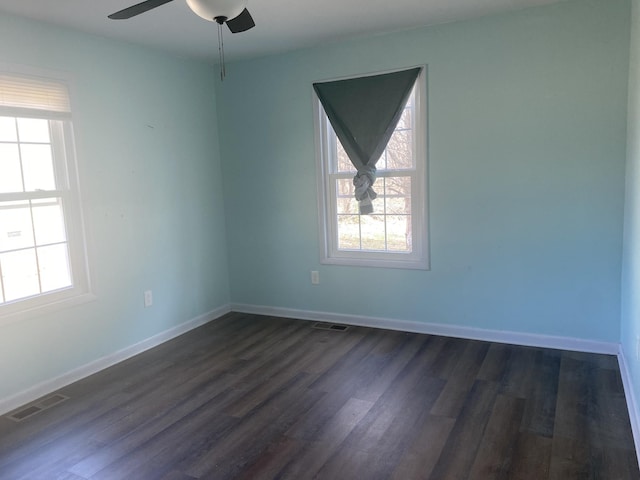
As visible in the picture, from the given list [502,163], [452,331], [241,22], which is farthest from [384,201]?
[241,22]

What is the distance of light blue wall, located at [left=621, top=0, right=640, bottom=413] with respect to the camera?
2.45m

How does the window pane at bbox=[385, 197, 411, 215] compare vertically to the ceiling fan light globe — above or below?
below

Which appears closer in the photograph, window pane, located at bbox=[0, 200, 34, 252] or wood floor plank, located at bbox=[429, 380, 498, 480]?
wood floor plank, located at bbox=[429, 380, 498, 480]

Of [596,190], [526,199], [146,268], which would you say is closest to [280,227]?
[146,268]

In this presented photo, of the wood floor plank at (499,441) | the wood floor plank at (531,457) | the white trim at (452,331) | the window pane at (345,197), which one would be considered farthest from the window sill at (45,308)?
the wood floor plank at (531,457)

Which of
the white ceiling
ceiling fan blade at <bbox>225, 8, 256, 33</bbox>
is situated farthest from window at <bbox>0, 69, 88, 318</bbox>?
ceiling fan blade at <bbox>225, 8, 256, 33</bbox>

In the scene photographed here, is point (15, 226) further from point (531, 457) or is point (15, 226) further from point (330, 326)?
point (531, 457)

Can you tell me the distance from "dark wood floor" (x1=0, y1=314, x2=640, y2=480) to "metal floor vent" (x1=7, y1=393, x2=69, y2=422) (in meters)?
0.05

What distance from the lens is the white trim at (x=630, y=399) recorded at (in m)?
2.24

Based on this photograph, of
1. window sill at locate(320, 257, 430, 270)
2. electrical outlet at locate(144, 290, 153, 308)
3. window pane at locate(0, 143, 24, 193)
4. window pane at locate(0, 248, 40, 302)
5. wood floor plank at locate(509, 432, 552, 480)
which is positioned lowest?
wood floor plank at locate(509, 432, 552, 480)

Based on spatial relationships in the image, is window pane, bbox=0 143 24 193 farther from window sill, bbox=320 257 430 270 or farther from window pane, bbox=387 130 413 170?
window pane, bbox=387 130 413 170

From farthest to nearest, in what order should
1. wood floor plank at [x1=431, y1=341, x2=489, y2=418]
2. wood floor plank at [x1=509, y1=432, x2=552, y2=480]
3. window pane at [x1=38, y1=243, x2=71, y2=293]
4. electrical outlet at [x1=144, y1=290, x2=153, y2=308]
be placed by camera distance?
electrical outlet at [x1=144, y1=290, x2=153, y2=308], window pane at [x1=38, y1=243, x2=71, y2=293], wood floor plank at [x1=431, y1=341, x2=489, y2=418], wood floor plank at [x1=509, y1=432, x2=552, y2=480]

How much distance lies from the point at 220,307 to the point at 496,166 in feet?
9.24

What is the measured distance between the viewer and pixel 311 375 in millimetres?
3191
